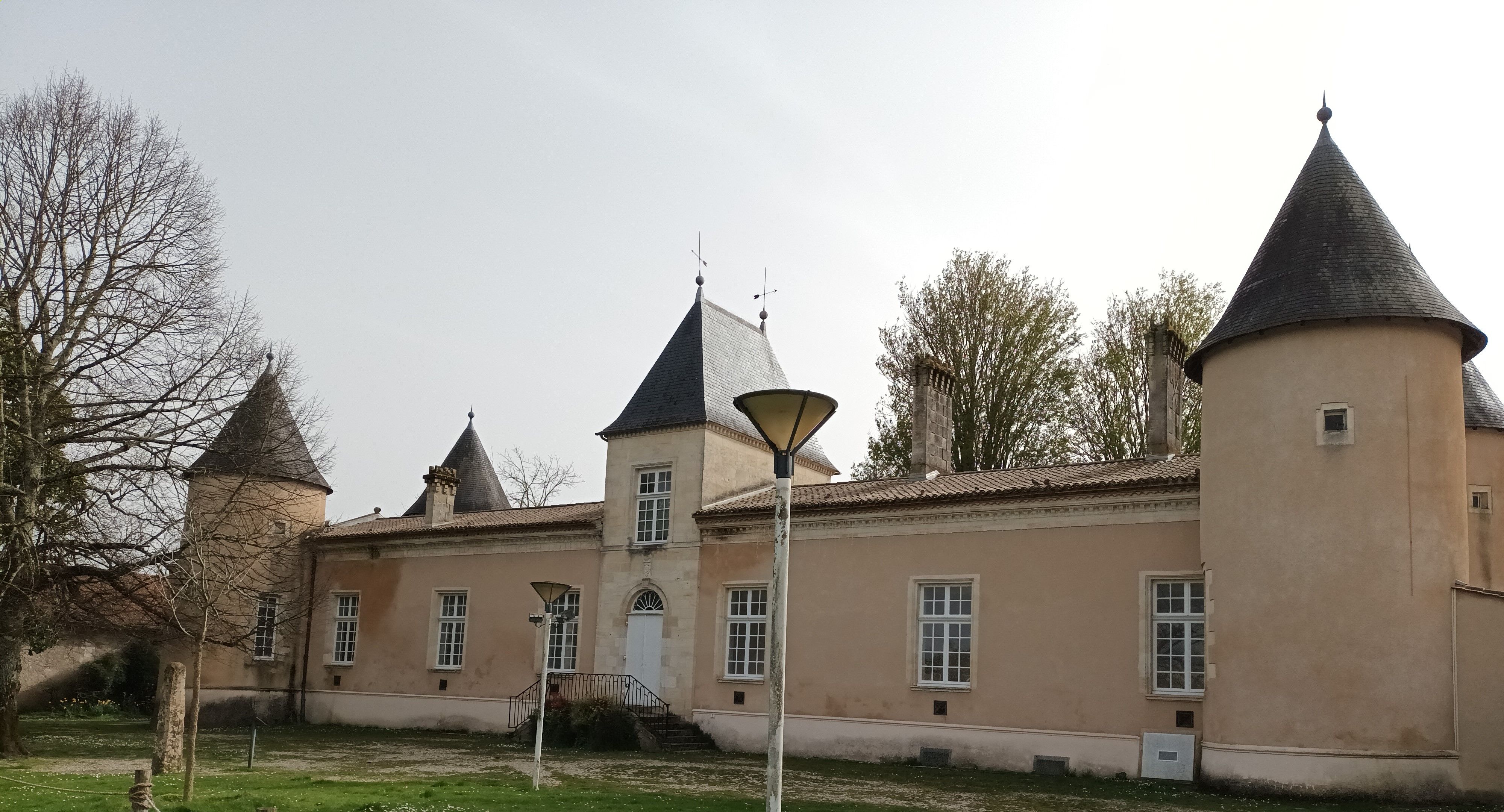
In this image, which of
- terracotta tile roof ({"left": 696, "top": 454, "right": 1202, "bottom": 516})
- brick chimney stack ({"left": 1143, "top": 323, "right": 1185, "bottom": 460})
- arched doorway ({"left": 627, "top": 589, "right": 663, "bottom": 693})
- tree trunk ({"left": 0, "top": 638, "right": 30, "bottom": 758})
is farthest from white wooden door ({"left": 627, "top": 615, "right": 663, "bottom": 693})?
tree trunk ({"left": 0, "top": 638, "right": 30, "bottom": 758})

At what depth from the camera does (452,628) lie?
26094 millimetres

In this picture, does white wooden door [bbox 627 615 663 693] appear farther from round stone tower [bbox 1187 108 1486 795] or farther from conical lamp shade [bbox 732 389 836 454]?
conical lamp shade [bbox 732 389 836 454]

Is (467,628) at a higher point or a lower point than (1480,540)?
lower

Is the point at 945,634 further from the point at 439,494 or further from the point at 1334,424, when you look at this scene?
the point at 439,494

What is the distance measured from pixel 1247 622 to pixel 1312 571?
1.03m

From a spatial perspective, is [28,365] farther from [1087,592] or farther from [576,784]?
[1087,592]

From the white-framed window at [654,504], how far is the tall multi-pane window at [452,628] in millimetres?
4728

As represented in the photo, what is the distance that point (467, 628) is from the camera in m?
25.5

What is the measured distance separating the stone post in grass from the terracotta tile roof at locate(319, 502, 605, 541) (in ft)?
33.9

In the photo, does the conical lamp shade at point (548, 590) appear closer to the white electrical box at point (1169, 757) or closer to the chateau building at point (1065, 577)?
Answer: the chateau building at point (1065, 577)

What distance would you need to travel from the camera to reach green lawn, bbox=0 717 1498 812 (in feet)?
40.4

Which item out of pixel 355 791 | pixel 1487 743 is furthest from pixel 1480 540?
pixel 355 791

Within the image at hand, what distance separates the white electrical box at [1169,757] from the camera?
16.5 m

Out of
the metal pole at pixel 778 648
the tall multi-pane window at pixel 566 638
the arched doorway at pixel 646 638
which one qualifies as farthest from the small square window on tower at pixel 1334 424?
the tall multi-pane window at pixel 566 638
